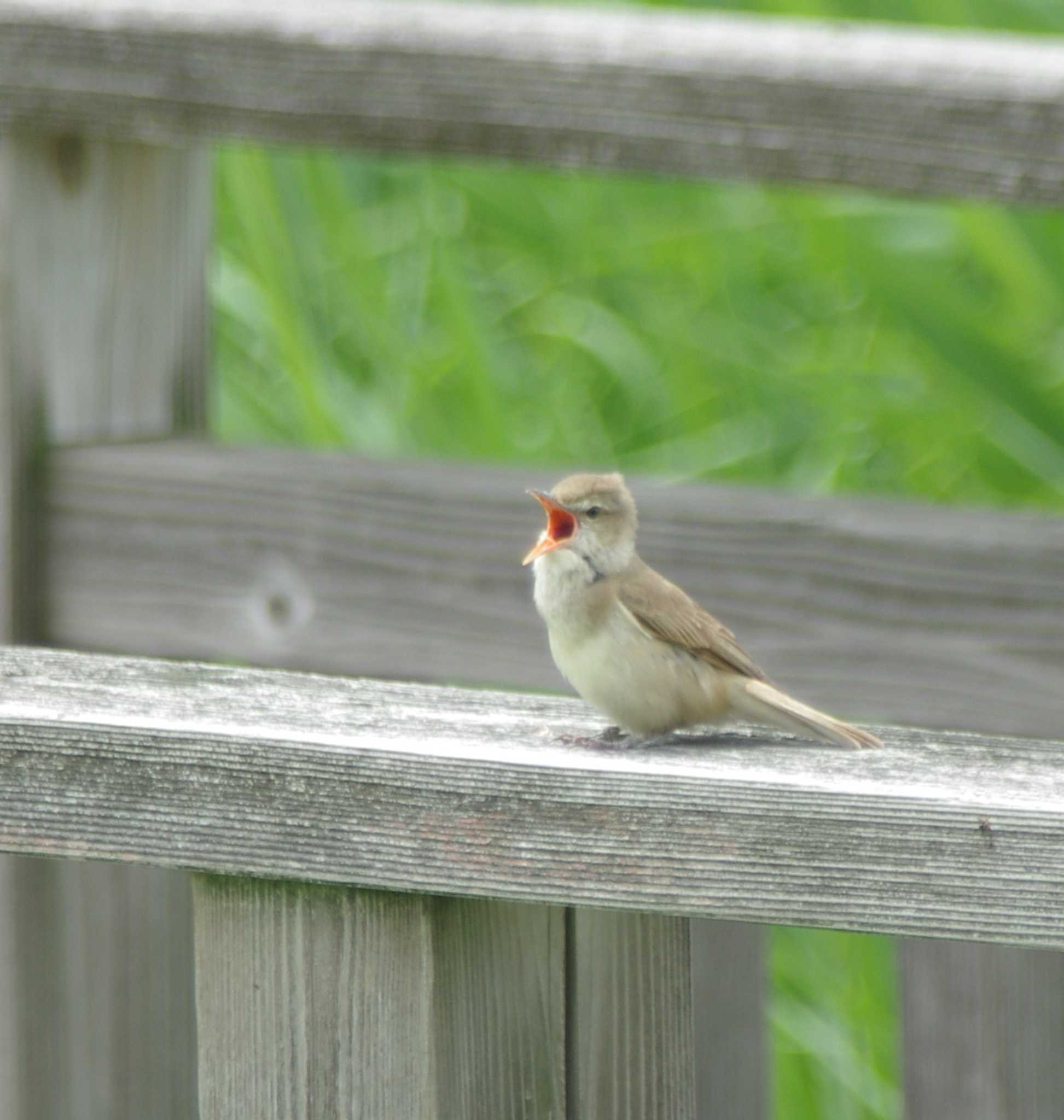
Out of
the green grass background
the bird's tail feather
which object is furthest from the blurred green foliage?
the bird's tail feather

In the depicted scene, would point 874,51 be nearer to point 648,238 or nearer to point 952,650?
point 952,650

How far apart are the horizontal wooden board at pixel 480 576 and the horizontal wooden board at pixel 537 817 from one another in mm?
880

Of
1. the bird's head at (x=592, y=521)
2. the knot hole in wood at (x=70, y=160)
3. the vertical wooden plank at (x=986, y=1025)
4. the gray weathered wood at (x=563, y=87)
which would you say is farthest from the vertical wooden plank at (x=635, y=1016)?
the knot hole in wood at (x=70, y=160)

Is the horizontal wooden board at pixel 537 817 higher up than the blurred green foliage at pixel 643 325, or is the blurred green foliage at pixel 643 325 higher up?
the blurred green foliage at pixel 643 325

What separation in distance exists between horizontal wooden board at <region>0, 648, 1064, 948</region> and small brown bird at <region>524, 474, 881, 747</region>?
0.42 metres

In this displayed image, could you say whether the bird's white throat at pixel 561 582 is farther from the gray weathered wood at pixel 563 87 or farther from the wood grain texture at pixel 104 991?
the wood grain texture at pixel 104 991

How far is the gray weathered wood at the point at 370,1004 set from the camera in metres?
1.47

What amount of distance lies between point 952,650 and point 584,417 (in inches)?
53.2

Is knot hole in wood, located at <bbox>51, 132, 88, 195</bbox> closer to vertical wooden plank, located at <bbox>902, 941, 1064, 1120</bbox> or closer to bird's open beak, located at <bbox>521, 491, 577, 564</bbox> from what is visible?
bird's open beak, located at <bbox>521, 491, 577, 564</bbox>

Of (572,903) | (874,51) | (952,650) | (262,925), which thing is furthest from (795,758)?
(874,51)

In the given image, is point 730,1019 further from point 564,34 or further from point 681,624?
point 564,34

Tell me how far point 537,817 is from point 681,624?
73 cm

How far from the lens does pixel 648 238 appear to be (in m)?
3.64

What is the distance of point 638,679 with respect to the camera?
2.07 metres
